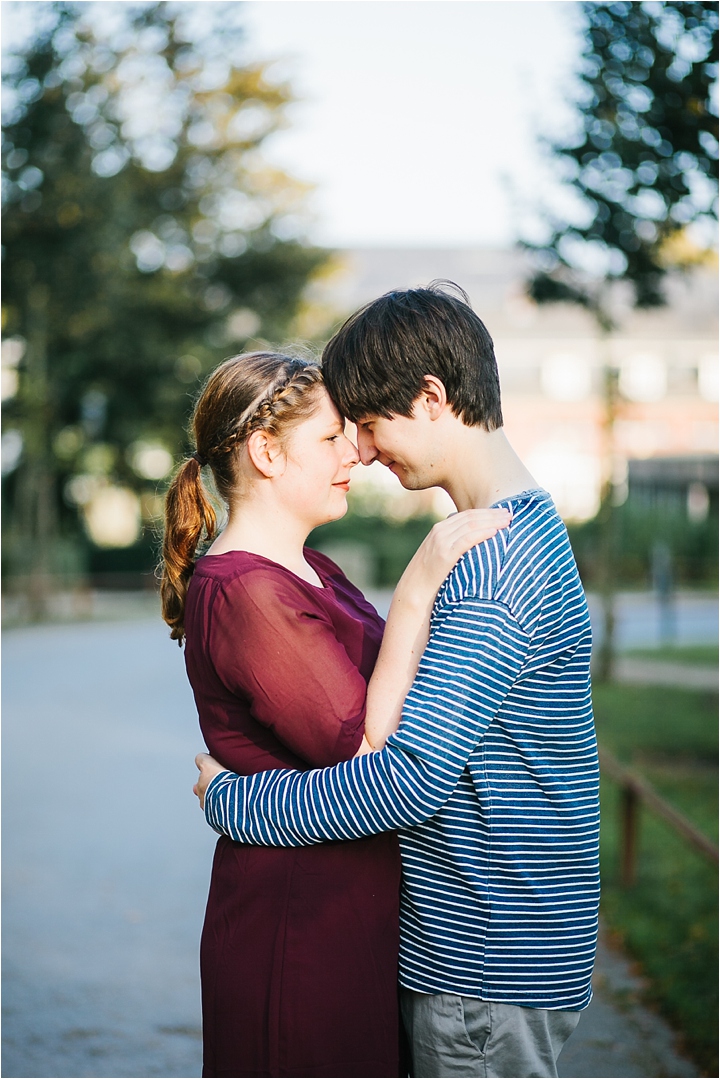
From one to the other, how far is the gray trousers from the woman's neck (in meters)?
0.84

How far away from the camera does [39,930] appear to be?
5730mm

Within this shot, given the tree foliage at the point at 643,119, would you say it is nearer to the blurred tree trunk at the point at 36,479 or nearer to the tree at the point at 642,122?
the tree at the point at 642,122

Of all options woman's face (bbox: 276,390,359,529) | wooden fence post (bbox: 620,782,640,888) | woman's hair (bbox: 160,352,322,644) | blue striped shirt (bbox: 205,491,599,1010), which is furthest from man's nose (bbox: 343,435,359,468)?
wooden fence post (bbox: 620,782,640,888)

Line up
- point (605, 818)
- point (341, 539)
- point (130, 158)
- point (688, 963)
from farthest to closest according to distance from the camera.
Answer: point (341, 539), point (130, 158), point (605, 818), point (688, 963)

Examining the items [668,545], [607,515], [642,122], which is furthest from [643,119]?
[668,545]

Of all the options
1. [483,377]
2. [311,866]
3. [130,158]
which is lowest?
[311,866]

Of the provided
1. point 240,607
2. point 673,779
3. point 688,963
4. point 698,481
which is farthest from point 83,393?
point 240,607

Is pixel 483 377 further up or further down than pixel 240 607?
further up

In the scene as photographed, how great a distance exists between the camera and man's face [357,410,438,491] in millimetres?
2098

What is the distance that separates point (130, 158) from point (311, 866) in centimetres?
2339

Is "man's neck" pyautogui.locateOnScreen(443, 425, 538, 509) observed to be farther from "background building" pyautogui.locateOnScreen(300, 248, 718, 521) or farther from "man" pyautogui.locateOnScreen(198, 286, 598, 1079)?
"background building" pyautogui.locateOnScreen(300, 248, 718, 521)

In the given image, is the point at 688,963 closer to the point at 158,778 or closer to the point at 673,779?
the point at 673,779

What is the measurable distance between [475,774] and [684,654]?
17.0 meters

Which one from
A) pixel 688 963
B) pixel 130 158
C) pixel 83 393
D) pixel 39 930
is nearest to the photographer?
pixel 688 963
